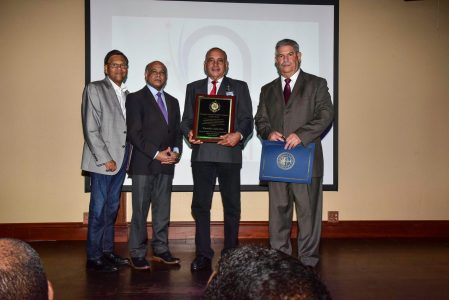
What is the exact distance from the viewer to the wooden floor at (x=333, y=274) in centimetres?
267

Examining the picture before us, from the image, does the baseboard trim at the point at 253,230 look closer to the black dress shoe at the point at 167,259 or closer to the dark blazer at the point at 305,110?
the black dress shoe at the point at 167,259

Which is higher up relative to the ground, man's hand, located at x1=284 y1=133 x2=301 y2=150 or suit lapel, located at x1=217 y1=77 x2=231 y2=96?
suit lapel, located at x1=217 y1=77 x2=231 y2=96

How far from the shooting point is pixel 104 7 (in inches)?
162

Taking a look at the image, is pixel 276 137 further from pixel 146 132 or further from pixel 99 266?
pixel 99 266

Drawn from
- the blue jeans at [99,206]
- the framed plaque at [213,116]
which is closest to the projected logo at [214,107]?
the framed plaque at [213,116]

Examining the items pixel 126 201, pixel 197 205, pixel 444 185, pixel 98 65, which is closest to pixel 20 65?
pixel 98 65

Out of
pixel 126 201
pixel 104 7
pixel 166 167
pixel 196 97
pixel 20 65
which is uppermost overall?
pixel 104 7

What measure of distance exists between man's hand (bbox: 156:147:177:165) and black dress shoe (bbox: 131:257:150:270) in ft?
2.33

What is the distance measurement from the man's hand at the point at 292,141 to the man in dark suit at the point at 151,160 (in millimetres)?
842

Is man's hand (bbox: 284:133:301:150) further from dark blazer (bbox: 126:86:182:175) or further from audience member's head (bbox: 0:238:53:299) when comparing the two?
audience member's head (bbox: 0:238:53:299)

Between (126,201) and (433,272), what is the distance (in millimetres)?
2644

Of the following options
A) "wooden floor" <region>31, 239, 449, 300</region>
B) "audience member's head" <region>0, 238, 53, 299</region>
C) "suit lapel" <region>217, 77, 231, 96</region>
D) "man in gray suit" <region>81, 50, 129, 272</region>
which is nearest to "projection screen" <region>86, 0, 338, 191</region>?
"wooden floor" <region>31, 239, 449, 300</region>

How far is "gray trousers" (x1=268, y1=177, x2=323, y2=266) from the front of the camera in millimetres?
3104

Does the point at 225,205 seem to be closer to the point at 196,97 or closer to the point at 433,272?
the point at 196,97
